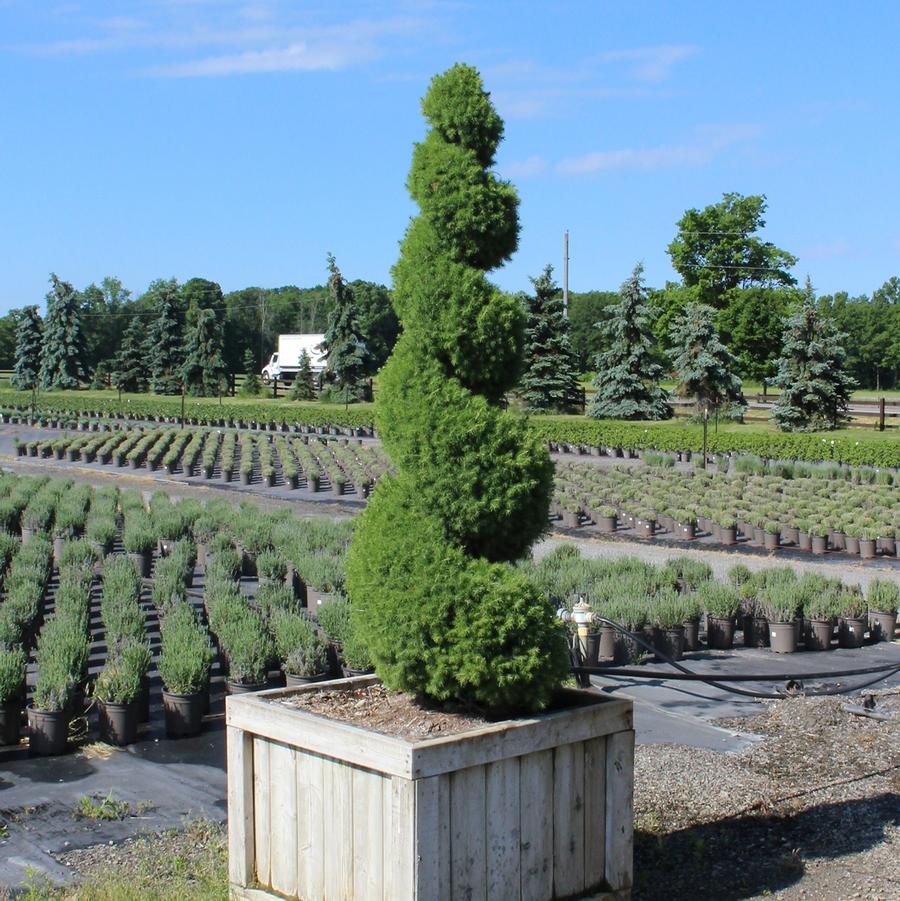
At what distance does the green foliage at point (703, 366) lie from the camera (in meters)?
40.6

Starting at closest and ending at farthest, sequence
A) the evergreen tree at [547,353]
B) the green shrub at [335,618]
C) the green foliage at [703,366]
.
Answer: the green shrub at [335,618]
the green foliage at [703,366]
the evergreen tree at [547,353]

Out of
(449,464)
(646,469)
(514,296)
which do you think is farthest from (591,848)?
(646,469)

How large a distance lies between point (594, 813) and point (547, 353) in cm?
4322

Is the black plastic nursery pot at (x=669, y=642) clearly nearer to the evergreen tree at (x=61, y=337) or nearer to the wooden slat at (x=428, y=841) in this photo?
the wooden slat at (x=428, y=841)

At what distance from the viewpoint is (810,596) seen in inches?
432

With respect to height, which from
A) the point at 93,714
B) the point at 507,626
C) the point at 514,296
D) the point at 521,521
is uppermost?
the point at 514,296

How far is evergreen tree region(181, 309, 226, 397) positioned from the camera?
6438 centimetres

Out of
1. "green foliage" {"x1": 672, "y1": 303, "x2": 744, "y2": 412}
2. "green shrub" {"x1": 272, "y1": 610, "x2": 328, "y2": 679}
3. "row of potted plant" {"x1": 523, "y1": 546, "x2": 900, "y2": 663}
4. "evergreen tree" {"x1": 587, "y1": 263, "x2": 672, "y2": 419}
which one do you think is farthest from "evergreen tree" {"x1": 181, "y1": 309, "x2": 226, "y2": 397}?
"green shrub" {"x1": 272, "y1": 610, "x2": 328, "y2": 679}

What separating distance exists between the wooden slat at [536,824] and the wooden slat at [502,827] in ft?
0.12

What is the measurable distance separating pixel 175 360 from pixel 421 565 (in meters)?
72.3

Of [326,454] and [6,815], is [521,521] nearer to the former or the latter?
[6,815]

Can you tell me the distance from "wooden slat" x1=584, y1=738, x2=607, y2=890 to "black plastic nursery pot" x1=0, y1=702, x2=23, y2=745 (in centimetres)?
452

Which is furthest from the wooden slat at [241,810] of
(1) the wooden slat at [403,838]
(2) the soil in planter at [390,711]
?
(1) the wooden slat at [403,838]

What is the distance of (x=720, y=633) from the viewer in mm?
10836
